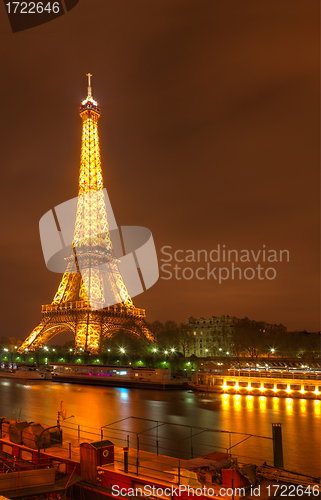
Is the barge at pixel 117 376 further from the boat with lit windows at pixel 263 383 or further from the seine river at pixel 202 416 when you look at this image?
the seine river at pixel 202 416

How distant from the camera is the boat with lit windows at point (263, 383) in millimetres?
45062

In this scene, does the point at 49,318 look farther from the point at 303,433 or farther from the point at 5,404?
the point at 303,433

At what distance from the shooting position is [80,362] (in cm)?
6544

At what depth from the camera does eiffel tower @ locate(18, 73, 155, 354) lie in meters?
69.4

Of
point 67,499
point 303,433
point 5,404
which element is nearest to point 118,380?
point 5,404

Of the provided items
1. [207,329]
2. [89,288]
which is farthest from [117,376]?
[207,329]

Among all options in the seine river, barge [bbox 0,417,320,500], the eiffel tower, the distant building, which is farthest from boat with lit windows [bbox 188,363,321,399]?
the distant building

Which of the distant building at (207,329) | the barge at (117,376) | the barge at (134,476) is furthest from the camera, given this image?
the distant building at (207,329)

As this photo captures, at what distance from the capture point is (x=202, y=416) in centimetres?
3120

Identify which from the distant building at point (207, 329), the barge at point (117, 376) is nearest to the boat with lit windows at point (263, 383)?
the barge at point (117, 376)

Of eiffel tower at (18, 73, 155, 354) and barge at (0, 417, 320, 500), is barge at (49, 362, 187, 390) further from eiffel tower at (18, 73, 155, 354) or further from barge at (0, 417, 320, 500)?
barge at (0, 417, 320, 500)

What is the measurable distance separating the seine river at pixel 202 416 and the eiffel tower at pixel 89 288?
73.5 feet

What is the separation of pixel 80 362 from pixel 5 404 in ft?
91.3

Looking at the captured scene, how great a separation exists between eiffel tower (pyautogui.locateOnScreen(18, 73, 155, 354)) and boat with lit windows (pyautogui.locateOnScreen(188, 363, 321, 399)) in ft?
72.0
